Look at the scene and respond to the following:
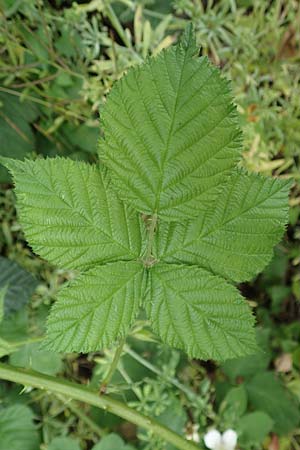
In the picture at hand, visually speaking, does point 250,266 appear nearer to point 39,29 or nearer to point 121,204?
point 121,204

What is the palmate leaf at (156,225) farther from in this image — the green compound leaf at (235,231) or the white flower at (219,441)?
the white flower at (219,441)

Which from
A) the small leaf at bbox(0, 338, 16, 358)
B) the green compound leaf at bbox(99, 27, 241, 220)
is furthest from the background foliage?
the green compound leaf at bbox(99, 27, 241, 220)

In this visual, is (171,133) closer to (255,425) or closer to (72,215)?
(72,215)

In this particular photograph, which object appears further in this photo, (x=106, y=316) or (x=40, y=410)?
(x=40, y=410)

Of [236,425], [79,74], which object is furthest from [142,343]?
[79,74]

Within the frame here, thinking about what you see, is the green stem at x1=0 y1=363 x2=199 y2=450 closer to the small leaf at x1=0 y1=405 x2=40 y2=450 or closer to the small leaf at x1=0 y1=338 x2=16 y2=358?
the small leaf at x1=0 y1=338 x2=16 y2=358

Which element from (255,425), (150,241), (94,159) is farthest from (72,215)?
(255,425)

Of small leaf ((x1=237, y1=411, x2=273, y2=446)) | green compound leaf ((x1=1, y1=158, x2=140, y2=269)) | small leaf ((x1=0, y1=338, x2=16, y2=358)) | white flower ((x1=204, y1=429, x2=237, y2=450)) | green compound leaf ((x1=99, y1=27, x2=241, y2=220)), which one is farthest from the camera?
small leaf ((x1=237, y1=411, x2=273, y2=446))
